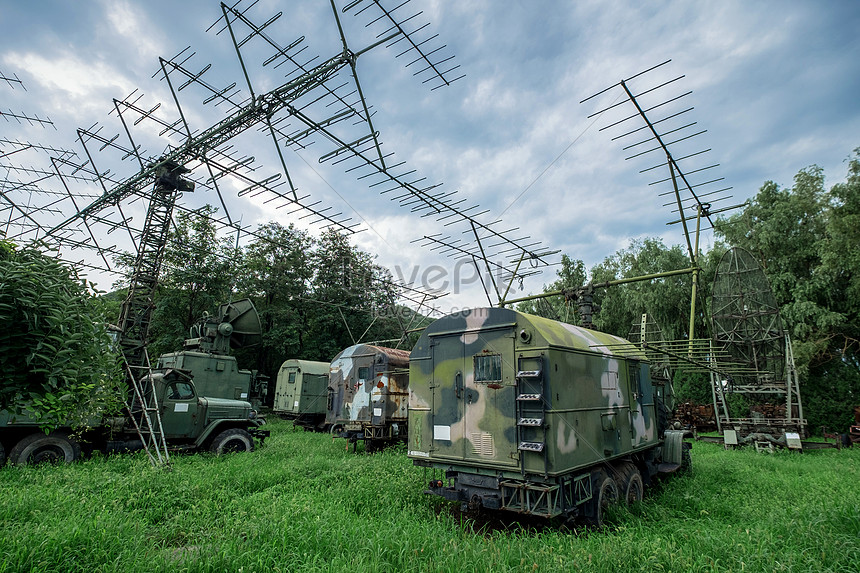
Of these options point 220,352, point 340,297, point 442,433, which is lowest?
point 442,433

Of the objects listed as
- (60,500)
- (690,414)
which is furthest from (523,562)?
(690,414)

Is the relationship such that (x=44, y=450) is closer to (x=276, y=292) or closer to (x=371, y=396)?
(x=371, y=396)

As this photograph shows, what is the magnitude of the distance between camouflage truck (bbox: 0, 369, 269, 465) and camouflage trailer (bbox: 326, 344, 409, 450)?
9.83 ft

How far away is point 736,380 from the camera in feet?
51.4

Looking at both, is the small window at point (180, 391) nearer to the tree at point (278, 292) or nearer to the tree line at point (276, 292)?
the tree line at point (276, 292)

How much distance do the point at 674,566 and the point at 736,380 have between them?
14.2m

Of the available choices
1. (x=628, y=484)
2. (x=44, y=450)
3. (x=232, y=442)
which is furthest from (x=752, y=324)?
(x=44, y=450)

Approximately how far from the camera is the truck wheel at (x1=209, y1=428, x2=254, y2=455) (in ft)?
38.2

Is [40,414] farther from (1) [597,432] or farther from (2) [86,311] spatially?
(1) [597,432]

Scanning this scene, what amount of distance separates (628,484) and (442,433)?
3321 millimetres

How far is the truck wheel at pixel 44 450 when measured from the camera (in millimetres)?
8898

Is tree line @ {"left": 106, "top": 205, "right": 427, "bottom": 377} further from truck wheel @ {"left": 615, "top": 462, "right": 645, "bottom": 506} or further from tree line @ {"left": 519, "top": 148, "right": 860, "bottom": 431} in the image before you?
truck wheel @ {"left": 615, "top": 462, "right": 645, "bottom": 506}

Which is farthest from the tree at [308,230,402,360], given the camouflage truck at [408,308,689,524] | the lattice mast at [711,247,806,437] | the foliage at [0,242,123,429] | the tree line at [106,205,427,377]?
the foliage at [0,242,123,429]

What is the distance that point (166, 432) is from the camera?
11055mm
